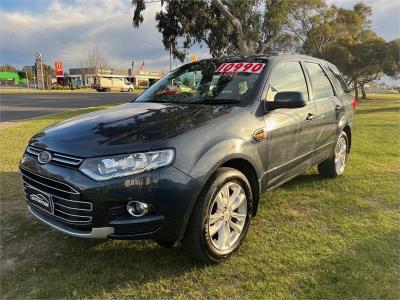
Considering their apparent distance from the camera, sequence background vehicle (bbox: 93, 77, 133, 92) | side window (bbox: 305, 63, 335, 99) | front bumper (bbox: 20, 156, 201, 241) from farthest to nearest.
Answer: background vehicle (bbox: 93, 77, 133, 92), side window (bbox: 305, 63, 335, 99), front bumper (bbox: 20, 156, 201, 241)

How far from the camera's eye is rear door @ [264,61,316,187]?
3.91 meters

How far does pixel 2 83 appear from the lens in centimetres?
7962

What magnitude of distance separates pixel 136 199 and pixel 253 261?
49.3 inches

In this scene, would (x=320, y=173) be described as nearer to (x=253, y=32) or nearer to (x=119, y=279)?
(x=119, y=279)

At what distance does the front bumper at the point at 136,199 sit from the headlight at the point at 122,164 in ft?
0.13

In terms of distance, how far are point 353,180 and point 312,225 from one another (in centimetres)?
200

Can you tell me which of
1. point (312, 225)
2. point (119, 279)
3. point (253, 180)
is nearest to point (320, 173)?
point (312, 225)

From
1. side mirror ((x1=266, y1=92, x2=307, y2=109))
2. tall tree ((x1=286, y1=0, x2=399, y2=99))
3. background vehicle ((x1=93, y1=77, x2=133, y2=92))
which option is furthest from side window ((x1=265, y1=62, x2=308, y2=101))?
background vehicle ((x1=93, y1=77, x2=133, y2=92))

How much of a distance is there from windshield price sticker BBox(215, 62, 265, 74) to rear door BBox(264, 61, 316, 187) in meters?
0.16

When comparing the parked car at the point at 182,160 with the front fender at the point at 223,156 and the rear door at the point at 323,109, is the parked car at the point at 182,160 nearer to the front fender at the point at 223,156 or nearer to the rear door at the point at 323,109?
the front fender at the point at 223,156

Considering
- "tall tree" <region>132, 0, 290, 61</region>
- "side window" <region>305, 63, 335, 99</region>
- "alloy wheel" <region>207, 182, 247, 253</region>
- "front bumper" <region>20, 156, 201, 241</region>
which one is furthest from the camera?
"tall tree" <region>132, 0, 290, 61</region>

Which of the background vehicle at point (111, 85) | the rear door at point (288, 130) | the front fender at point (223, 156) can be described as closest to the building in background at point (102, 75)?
the background vehicle at point (111, 85)

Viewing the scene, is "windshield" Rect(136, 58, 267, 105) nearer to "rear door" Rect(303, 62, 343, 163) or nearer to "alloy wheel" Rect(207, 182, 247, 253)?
"alloy wheel" Rect(207, 182, 247, 253)

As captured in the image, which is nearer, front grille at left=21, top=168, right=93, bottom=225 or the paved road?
front grille at left=21, top=168, right=93, bottom=225
